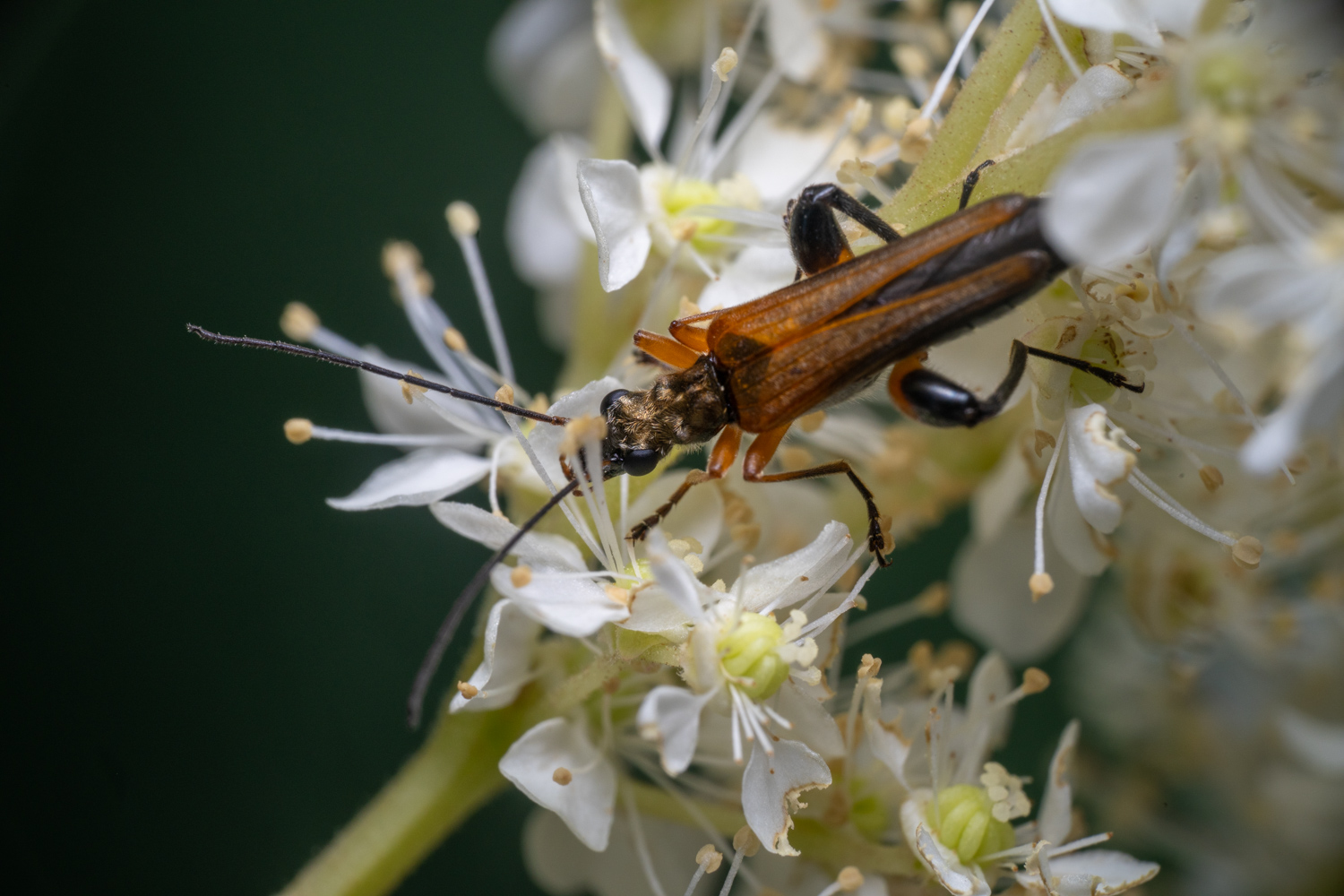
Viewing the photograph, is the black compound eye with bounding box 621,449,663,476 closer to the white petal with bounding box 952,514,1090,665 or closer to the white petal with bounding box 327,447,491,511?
the white petal with bounding box 327,447,491,511

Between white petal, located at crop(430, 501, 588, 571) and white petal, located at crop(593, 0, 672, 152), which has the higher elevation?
white petal, located at crop(593, 0, 672, 152)

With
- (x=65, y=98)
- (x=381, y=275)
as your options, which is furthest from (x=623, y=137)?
(x=65, y=98)

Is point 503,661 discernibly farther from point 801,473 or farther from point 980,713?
point 980,713

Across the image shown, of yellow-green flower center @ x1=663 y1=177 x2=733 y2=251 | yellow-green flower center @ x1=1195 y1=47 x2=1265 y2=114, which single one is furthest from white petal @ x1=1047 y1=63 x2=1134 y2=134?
yellow-green flower center @ x1=663 y1=177 x2=733 y2=251

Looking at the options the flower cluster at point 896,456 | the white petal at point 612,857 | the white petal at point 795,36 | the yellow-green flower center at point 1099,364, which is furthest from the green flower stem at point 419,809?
the white petal at point 795,36

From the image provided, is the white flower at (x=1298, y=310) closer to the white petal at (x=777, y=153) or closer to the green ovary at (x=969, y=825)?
the green ovary at (x=969, y=825)

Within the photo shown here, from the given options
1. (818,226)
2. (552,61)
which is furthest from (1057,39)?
(552,61)
